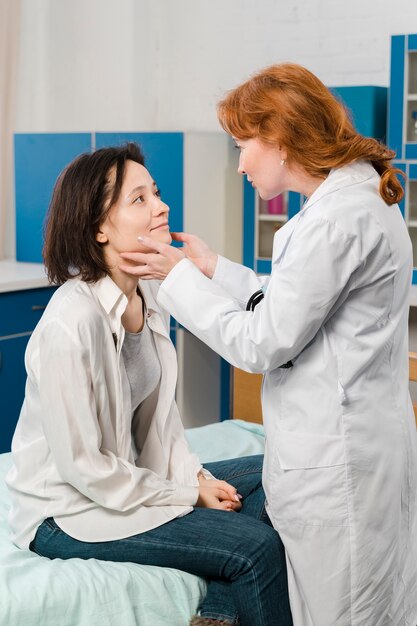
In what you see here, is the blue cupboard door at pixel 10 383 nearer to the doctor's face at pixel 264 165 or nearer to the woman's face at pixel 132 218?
the woman's face at pixel 132 218

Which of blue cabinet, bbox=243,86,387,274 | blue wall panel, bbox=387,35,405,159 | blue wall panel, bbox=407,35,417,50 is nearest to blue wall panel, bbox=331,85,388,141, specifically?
blue cabinet, bbox=243,86,387,274

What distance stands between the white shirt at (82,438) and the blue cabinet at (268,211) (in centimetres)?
204

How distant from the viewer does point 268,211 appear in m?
3.82

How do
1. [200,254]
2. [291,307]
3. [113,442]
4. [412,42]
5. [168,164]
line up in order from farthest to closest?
[168,164], [412,42], [200,254], [113,442], [291,307]

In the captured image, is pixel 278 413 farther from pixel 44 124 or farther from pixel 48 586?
pixel 44 124

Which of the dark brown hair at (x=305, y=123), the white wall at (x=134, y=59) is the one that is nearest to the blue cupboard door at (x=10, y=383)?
the white wall at (x=134, y=59)

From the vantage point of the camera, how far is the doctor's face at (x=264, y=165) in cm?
151

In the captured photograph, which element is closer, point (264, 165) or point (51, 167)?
point (264, 165)

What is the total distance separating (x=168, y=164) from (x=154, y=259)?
220 centimetres

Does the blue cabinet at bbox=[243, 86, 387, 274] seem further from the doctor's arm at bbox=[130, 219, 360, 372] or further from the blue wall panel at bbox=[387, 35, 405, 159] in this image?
the doctor's arm at bbox=[130, 219, 360, 372]

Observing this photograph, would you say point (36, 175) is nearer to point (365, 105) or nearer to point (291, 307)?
point (365, 105)

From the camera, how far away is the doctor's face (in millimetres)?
1515

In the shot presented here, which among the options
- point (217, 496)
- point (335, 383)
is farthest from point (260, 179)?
point (217, 496)

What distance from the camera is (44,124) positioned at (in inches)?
177
